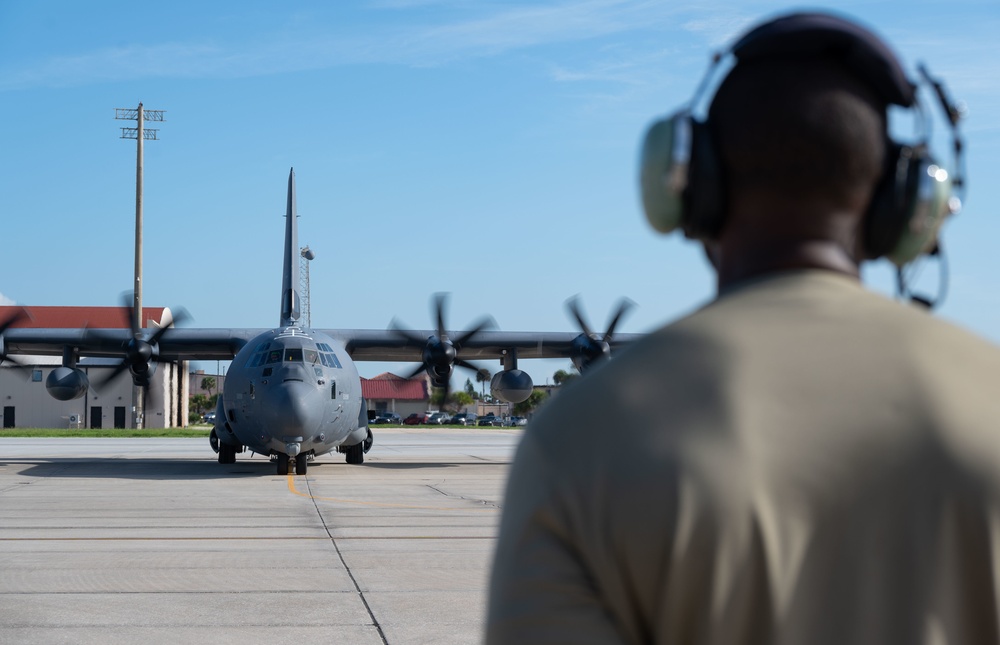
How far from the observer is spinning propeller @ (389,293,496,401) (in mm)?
26375

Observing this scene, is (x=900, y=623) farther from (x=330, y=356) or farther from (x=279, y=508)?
(x=330, y=356)

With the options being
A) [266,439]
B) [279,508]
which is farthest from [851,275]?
[266,439]

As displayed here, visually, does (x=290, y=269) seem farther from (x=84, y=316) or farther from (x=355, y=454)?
(x=84, y=316)

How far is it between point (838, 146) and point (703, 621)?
77 centimetres

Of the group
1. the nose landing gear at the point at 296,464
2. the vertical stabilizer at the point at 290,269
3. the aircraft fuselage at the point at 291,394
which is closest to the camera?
the aircraft fuselage at the point at 291,394

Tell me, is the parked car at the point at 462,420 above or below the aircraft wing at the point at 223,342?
below

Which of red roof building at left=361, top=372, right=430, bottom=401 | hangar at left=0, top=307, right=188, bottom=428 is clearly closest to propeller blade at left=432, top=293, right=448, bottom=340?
hangar at left=0, top=307, right=188, bottom=428

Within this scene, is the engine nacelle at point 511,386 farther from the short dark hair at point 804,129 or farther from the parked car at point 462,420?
the parked car at point 462,420

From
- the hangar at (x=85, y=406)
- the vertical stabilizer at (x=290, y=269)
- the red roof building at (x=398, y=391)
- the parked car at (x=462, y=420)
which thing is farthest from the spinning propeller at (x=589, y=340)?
the red roof building at (x=398, y=391)

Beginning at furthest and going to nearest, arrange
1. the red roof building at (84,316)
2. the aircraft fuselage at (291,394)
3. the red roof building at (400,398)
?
the red roof building at (400,398), the red roof building at (84,316), the aircraft fuselage at (291,394)

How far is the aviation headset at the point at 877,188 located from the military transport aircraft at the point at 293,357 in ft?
60.6

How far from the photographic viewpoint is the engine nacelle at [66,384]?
25.9m

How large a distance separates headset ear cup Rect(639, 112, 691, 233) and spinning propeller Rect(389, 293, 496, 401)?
23705 millimetres

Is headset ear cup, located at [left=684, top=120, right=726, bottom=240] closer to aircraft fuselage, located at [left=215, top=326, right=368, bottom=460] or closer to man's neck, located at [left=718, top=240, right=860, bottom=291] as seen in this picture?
man's neck, located at [left=718, top=240, right=860, bottom=291]
